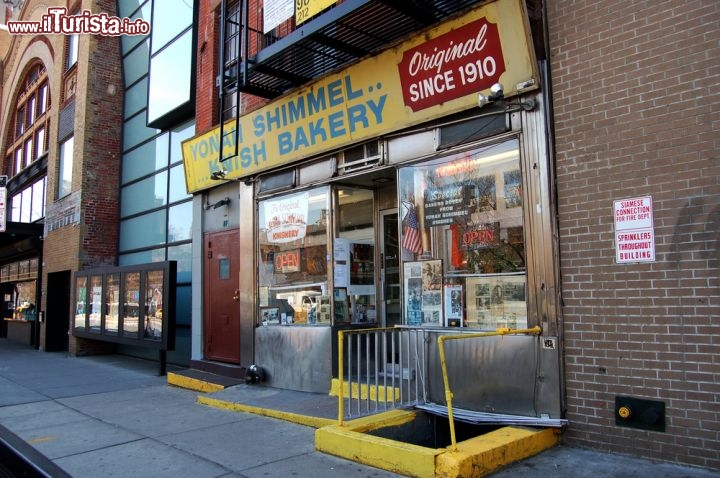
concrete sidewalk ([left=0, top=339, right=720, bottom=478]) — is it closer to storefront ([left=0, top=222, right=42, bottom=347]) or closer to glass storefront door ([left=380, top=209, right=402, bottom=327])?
glass storefront door ([left=380, top=209, right=402, bottom=327])

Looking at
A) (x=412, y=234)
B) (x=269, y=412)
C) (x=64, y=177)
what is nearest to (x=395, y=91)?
(x=412, y=234)

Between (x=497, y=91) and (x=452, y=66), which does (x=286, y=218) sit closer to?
(x=452, y=66)

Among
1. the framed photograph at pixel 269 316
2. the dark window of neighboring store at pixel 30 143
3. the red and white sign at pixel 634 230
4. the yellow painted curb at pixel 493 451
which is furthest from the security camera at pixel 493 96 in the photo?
the dark window of neighboring store at pixel 30 143

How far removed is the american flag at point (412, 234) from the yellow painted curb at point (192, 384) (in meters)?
4.07

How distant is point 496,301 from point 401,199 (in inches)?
72.9

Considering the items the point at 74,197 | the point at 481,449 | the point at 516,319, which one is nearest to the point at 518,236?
the point at 516,319

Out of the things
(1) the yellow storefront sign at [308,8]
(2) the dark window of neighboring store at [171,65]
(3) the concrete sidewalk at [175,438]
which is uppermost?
(2) the dark window of neighboring store at [171,65]

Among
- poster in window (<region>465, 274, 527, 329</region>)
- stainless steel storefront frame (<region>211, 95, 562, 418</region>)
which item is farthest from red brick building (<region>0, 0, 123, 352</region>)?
poster in window (<region>465, 274, 527, 329</region>)

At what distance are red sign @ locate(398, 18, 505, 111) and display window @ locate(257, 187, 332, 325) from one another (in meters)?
2.25

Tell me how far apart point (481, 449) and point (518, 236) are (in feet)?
7.30

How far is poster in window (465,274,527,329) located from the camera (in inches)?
226

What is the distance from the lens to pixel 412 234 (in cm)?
691

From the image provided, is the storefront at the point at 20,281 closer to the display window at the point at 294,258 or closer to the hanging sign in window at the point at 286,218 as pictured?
the display window at the point at 294,258

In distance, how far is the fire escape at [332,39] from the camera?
6254 millimetres
